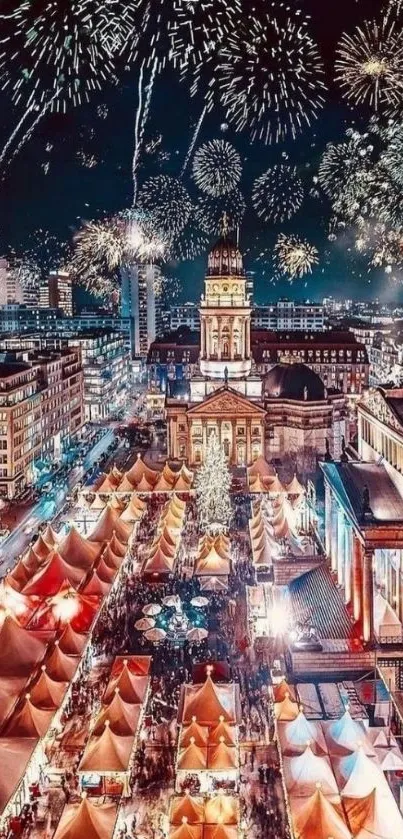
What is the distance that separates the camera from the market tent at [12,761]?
25156mm

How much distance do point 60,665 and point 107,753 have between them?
620 centimetres

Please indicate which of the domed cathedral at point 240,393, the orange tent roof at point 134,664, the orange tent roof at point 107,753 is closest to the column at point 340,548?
the orange tent roof at point 134,664

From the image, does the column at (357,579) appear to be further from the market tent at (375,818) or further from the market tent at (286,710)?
the market tent at (375,818)

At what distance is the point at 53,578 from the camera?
1716 inches

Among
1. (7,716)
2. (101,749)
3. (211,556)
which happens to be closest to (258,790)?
(101,749)

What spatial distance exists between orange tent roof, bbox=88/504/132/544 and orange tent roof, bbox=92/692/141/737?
2127cm

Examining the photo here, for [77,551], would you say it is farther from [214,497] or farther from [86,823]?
[86,823]

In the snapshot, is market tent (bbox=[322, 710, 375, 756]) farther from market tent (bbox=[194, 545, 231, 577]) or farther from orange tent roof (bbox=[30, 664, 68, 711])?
market tent (bbox=[194, 545, 231, 577])

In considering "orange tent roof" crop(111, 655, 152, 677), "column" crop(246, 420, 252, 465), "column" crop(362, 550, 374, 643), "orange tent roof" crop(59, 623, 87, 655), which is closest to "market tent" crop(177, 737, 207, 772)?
"orange tent roof" crop(111, 655, 152, 677)

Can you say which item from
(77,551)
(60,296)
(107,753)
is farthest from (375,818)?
(60,296)

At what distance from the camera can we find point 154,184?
57938mm

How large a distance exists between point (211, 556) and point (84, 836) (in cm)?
2653

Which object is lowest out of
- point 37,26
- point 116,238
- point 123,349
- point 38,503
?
point 38,503

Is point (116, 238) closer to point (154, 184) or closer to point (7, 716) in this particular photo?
point (154, 184)
